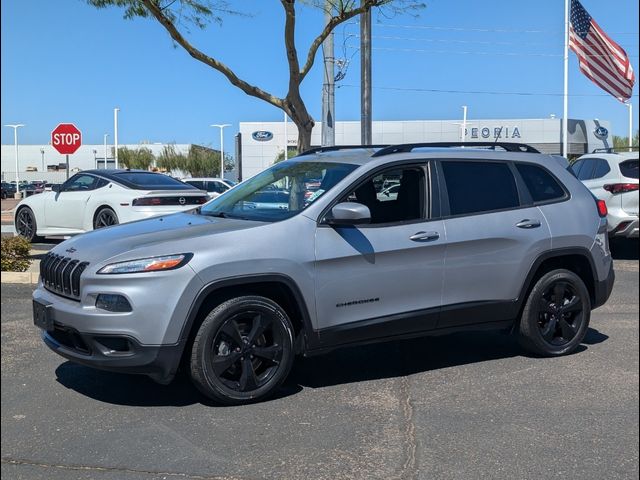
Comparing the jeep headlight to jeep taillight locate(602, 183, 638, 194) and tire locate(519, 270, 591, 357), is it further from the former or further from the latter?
jeep taillight locate(602, 183, 638, 194)

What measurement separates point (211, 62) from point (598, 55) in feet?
51.4

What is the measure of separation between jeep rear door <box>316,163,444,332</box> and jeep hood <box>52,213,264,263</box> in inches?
24.8

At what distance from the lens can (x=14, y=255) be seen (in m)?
Answer: 9.14

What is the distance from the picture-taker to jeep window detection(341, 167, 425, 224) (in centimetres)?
515

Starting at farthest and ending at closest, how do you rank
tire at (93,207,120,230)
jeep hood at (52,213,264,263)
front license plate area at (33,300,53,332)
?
tire at (93,207,120,230) → front license plate area at (33,300,53,332) → jeep hood at (52,213,264,263)

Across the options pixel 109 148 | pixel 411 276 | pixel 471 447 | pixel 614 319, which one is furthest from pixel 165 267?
pixel 109 148

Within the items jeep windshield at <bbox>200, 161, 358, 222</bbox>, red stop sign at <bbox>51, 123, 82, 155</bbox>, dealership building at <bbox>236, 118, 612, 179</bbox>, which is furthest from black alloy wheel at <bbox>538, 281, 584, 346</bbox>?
dealership building at <bbox>236, 118, 612, 179</bbox>

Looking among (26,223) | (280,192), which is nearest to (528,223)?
(280,192)

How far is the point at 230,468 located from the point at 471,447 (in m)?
1.40

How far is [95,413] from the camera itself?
4.39 meters

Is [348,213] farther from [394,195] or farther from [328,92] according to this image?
[328,92]

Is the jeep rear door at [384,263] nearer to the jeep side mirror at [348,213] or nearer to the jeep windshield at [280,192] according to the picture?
the jeep side mirror at [348,213]

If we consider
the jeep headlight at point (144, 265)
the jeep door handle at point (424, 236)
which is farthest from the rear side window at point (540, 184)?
the jeep headlight at point (144, 265)

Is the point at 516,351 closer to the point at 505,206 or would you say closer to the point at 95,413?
the point at 505,206
